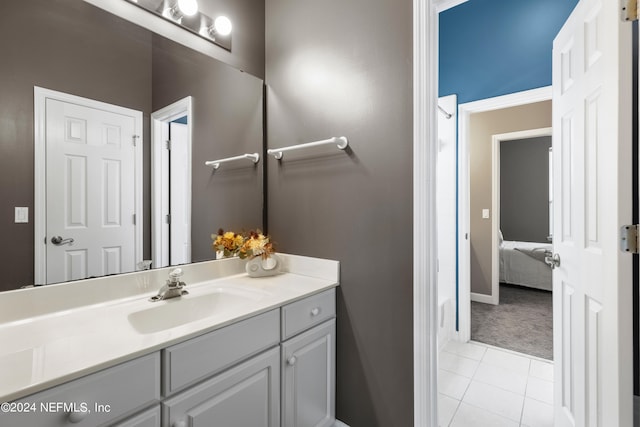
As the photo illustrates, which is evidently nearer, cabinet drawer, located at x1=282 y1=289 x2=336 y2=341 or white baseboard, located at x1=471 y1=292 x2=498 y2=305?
cabinet drawer, located at x1=282 y1=289 x2=336 y2=341

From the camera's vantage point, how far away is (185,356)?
0.90 m

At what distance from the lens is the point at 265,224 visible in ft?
6.23

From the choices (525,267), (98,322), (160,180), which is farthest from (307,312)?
(525,267)

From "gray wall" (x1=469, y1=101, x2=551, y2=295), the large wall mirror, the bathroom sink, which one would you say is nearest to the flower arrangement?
the large wall mirror

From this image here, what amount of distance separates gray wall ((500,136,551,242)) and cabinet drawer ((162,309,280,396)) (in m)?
6.06

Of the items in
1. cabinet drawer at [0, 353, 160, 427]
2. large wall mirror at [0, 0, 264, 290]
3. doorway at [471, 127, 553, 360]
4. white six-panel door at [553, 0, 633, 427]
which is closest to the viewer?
cabinet drawer at [0, 353, 160, 427]

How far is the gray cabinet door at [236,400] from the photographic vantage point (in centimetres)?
90

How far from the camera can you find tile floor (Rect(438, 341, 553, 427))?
167 cm

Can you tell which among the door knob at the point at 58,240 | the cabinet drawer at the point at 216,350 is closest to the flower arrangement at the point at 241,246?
the cabinet drawer at the point at 216,350

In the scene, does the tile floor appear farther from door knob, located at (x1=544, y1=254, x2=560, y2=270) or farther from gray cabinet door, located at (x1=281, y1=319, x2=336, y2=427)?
door knob, located at (x1=544, y1=254, x2=560, y2=270)

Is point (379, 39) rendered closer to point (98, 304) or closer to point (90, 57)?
point (90, 57)

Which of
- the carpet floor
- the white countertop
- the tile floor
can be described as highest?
the white countertop

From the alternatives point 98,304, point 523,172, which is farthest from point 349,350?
point 523,172

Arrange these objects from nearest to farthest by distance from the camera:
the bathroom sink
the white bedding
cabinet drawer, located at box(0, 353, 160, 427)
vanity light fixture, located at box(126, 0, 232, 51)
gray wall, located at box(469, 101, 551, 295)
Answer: cabinet drawer, located at box(0, 353, 160, 427), the bathroom sink, vanity light fixture, located at box(126, 0, 232, 51), gray wall, located at box(469, 101, 551, 295), the white bedding
